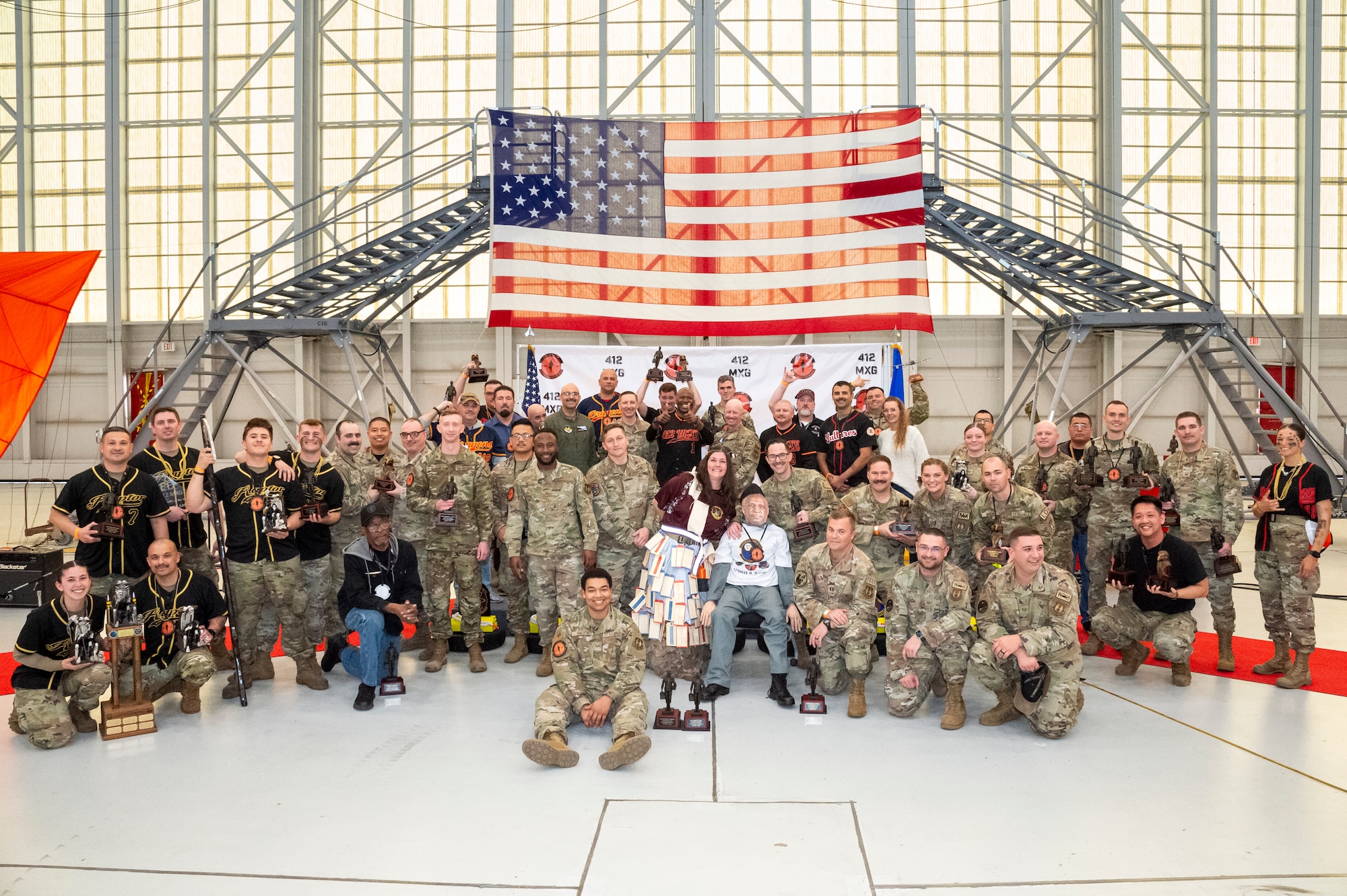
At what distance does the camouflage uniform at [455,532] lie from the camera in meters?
7.90

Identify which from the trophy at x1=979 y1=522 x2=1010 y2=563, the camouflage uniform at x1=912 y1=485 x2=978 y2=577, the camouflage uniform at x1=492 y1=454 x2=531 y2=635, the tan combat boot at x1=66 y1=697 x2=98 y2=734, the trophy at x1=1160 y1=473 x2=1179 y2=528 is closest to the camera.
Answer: the tan combat boot at x1=66 y1=697 x2=98 y2=734

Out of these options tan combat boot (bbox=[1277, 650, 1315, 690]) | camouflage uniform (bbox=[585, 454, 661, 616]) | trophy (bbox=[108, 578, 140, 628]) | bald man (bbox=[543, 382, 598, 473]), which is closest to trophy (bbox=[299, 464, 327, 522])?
trophy (bbox=[108, 578, 140, 628])

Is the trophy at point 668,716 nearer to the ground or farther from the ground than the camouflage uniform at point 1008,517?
nearer to the ground

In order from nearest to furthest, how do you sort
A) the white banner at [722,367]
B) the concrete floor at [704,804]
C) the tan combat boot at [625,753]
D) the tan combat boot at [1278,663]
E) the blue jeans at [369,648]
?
the concrete floor at [704,804]
the tan combat boot at [625,753]
the blue jeans at [369,648]
the tan combat boot at [1278,663]
the white banner at [722,367]

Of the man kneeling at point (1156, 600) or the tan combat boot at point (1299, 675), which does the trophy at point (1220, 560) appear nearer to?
the man kneeling at point (1156, 600)

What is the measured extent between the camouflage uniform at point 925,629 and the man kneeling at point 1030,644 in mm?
129

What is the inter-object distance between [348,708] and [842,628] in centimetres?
363

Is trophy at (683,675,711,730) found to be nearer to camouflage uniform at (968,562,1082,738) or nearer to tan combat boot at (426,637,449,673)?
camouflage uniform at (968,562,1082,738)

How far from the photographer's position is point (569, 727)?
604cm

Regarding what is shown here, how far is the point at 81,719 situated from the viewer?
603 cm

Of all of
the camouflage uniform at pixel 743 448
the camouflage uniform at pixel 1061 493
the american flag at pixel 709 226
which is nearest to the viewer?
the camouflage uniform at pixel 1061 493

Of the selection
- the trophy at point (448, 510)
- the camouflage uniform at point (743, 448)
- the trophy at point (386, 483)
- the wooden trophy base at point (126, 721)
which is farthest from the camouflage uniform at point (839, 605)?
the wooden trophy base at point (126, 721)

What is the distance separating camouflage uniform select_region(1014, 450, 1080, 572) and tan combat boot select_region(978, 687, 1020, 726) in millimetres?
2371

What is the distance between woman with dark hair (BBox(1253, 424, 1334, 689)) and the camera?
6945 millimetres
